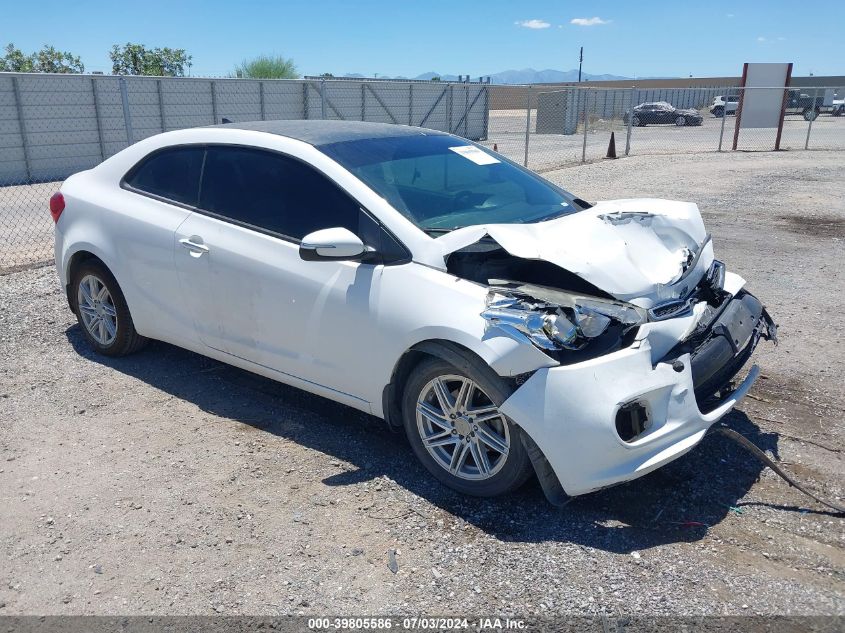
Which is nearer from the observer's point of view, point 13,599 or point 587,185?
point 13,599

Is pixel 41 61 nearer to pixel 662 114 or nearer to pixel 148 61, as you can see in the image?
pixel 148 61

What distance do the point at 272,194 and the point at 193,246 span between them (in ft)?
2.03

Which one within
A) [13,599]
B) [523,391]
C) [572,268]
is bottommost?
[13,599]

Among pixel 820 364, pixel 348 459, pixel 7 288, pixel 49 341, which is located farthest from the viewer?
pixel 7 288

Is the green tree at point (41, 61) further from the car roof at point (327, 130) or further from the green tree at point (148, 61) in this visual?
the car roof at point (327, 130)

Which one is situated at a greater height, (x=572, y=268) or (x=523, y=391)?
(x=572, y=268)

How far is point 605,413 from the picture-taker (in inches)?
121

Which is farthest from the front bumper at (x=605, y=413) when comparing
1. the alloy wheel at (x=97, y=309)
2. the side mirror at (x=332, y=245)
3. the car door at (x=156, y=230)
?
the alloy wheel at (x=97, y=309)

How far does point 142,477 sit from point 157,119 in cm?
1967

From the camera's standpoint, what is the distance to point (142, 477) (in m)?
3.82

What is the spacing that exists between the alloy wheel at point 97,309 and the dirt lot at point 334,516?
242 mm

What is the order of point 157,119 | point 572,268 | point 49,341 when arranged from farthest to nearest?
point 157,119
point 49,341
point 572,268

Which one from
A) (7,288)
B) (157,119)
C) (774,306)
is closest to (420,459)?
(774,306)

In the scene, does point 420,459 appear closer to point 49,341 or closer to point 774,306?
point 49,341
